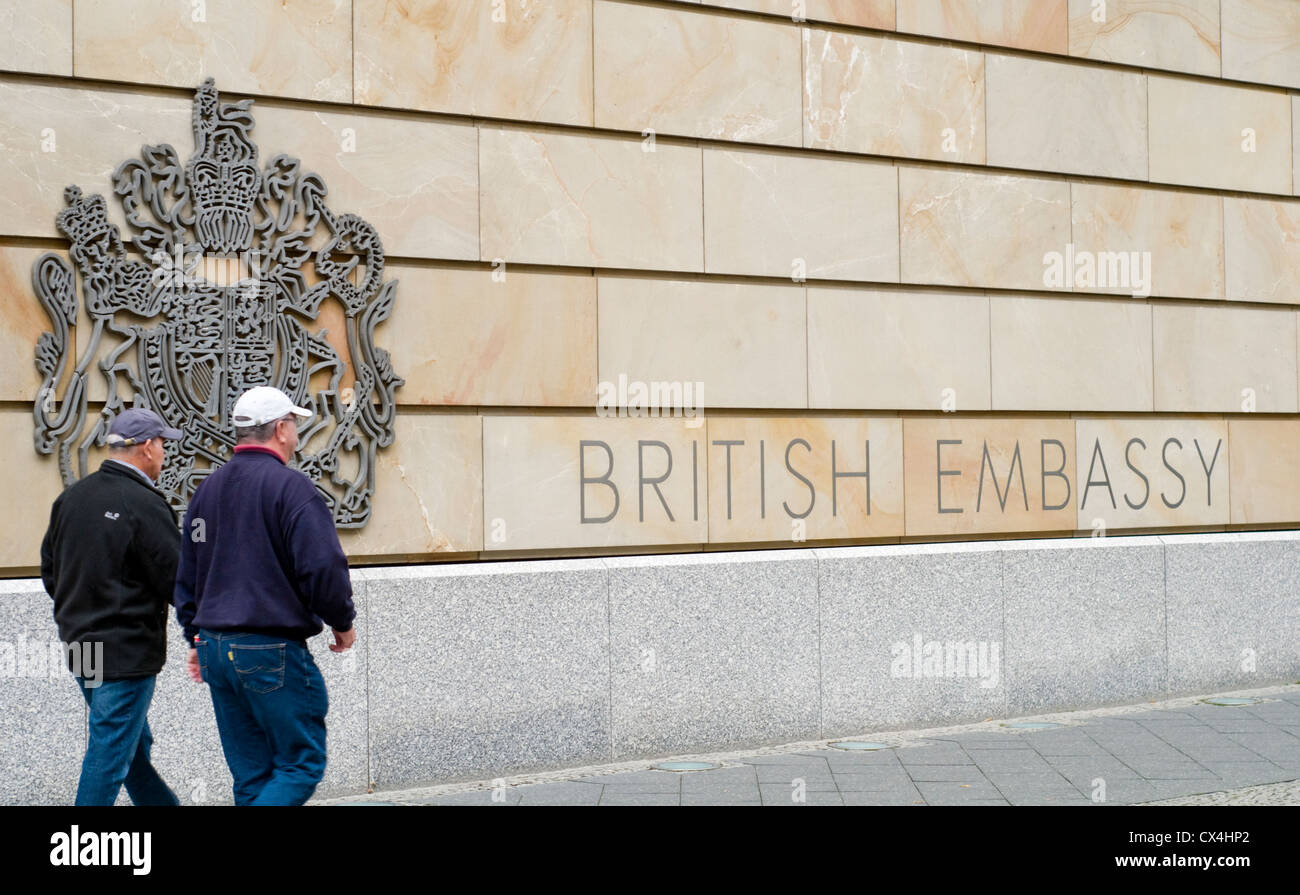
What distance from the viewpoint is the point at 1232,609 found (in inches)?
370

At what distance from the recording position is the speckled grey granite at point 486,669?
6.93 m

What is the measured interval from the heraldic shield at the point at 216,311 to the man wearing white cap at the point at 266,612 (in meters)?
1.89

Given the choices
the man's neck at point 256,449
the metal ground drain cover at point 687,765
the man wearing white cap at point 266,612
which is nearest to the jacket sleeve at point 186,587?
the man wearing white cap at point 266,612

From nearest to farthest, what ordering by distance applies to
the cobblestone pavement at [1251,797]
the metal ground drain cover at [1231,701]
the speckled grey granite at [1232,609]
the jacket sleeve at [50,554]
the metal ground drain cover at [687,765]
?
the jacket sleeve at [50,554], the cobblestone pavement at [1251,797], the metal ground drain cover at [687,765], the metal ground drain cover at [1231,701], the speckled grey granite at [1232,609]

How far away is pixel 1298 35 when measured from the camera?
991cm

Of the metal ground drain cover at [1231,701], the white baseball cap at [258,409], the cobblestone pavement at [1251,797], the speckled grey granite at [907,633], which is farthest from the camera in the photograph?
the metal ground drain cover at [1231,701]

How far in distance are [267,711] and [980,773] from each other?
3.72 meters

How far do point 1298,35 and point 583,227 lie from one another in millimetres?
5706

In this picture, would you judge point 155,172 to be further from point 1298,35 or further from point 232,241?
point 1298,35

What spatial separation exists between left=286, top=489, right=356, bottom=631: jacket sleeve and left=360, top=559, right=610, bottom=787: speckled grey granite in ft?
7.06

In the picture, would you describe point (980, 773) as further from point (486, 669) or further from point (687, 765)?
point (486, 669)

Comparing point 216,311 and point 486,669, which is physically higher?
point 216,311

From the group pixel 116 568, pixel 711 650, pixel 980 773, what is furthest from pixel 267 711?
pixel 980 773

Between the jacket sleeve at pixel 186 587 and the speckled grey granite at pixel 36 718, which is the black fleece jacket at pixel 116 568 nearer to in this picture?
the jacket sleeve at pixel 186 587
